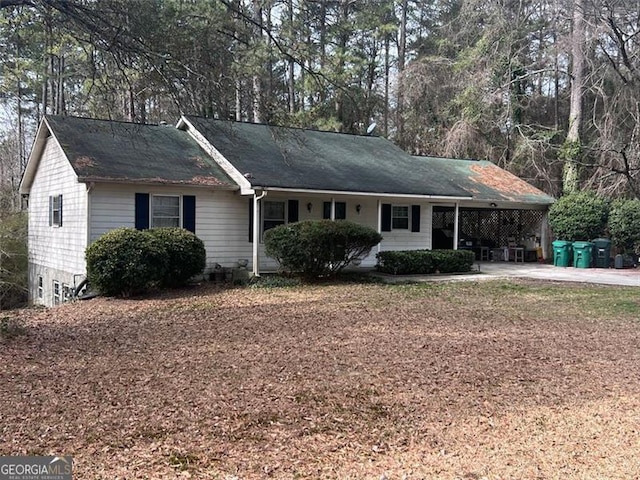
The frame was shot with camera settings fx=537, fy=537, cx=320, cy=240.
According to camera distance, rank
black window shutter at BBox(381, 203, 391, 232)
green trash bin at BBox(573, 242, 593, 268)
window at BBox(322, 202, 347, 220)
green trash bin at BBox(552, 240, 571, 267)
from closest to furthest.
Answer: window at BBox(322, 202, 347, 220)
black window shutter at BBox(381, 203, 391, 232)
green trash bin at BBox(573, 242, 593, 268)
green trash bin at BBox(552, 240, 571, 267)

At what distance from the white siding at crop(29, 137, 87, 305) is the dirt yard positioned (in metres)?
4.68

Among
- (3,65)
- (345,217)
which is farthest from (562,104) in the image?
(3,65)

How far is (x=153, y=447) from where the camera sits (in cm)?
368

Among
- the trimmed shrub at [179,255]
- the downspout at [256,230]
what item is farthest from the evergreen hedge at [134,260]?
the downspout at [256,230]

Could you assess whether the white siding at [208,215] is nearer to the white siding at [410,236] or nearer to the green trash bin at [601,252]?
the white siding at [410,236]

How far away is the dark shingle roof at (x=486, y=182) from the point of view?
754 inches

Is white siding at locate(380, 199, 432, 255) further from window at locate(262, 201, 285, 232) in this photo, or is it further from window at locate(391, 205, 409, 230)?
window at locate(262, 201, 285, 232)

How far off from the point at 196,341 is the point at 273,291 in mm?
5143

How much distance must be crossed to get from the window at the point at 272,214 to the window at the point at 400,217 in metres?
3.69

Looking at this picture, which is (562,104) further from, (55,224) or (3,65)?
(3,65)

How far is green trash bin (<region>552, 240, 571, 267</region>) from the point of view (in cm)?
1856

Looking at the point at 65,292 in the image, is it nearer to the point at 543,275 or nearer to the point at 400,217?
the point at 400,217

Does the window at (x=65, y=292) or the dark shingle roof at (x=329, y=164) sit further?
the dark shingle roof at (x=329, y=164)

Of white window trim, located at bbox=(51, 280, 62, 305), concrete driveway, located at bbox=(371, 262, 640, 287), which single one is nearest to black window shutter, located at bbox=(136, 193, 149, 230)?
white window trim, located at bbox=(51, 280, 62, 305)
